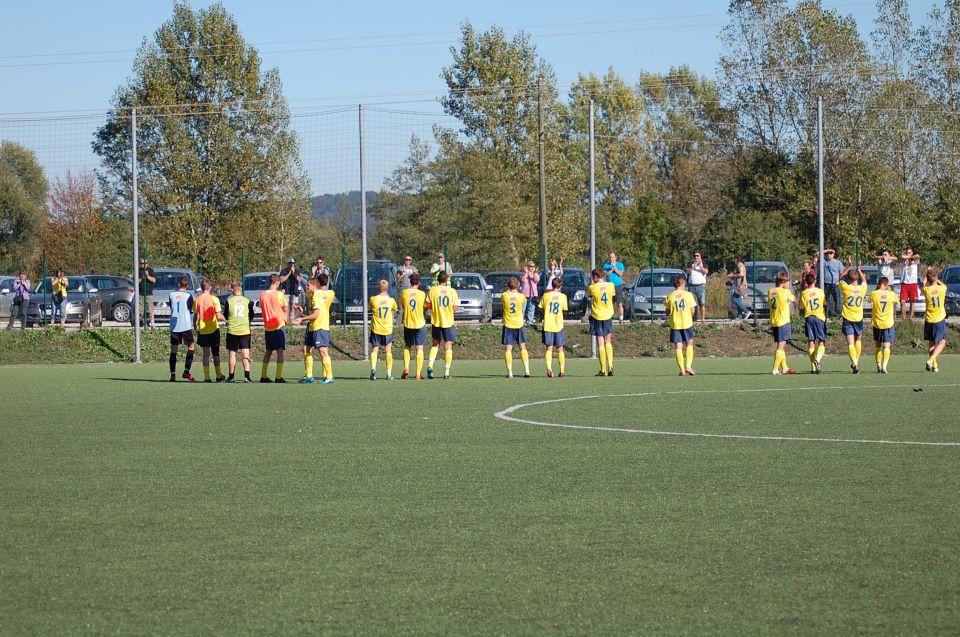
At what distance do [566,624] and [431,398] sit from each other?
12.2m

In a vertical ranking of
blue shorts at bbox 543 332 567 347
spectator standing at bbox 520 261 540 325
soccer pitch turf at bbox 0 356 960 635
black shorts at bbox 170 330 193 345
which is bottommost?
soccer pitch turf at bbox 0 356 960 635

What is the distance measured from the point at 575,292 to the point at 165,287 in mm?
11577

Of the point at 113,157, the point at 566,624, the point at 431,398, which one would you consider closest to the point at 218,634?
the point at 566,624

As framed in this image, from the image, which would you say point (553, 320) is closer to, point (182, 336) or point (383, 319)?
point (383, 319)

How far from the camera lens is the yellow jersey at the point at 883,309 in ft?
75.2

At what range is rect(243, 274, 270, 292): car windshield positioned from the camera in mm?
35125

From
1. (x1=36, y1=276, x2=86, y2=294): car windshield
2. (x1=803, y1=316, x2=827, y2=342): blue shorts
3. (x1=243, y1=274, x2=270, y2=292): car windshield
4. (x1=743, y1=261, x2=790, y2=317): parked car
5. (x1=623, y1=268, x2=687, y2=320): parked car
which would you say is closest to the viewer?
(x1=803, y1=316, x2=827, y2=342): blue shorts

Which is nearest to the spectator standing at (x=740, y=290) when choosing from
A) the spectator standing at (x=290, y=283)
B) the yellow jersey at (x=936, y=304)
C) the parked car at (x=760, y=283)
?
the parked car at (x=760, y=283)

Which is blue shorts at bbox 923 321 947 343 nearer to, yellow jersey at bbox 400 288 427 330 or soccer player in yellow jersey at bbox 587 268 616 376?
soccer player in yellow jersey at bbox 587 268 616 376

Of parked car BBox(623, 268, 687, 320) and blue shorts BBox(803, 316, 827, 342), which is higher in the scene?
parked car BBox(623, 268, 687, 320)

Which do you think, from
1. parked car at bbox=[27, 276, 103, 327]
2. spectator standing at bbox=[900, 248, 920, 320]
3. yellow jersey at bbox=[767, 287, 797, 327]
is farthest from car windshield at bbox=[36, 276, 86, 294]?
spectator standing at bbox=[900, 248, 920, 320]

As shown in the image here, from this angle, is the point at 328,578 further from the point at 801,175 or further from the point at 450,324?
the point at 801,175

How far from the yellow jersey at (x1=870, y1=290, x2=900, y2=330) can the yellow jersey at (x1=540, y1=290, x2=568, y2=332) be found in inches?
222

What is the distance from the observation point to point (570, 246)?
54375 millimetres
